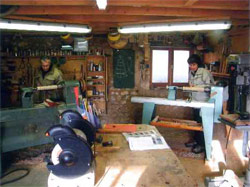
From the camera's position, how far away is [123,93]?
203 inches

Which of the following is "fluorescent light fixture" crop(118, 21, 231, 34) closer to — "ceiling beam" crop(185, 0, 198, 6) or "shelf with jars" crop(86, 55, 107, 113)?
"ceiling beam" crop(185, 0, 198, 6)

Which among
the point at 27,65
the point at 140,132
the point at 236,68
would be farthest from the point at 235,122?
the point at 27,65

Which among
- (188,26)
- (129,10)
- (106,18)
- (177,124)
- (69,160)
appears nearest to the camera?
(69,160)

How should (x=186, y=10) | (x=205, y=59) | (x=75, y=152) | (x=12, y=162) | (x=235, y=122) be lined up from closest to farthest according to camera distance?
(x=75, y=152) → (x=235, y=122) → (x=186, y=10) → (x=12, y=162) → (x=205, y=59)

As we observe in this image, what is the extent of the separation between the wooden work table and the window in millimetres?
3401

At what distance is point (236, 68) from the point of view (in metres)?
2.68

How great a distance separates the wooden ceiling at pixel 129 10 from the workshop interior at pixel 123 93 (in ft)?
0.04

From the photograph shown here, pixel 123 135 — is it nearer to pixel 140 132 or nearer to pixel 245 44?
pixel 140 132

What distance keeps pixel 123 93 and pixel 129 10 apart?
2517 mm

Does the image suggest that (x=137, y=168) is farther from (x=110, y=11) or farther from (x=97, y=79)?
(x=97, y=79)

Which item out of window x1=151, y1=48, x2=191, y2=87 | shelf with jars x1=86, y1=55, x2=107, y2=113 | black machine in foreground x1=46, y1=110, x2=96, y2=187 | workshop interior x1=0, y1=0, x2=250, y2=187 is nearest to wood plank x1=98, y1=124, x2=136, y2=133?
workshop interior x1=0, y1=0, x2=250, y2=187

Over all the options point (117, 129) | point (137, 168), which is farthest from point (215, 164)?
point (137, 168)

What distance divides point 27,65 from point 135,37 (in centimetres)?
238

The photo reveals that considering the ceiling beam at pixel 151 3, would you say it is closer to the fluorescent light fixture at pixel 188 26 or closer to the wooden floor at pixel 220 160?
the fluorescent light fixture at pixel 188 26
